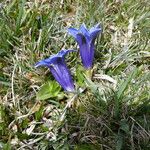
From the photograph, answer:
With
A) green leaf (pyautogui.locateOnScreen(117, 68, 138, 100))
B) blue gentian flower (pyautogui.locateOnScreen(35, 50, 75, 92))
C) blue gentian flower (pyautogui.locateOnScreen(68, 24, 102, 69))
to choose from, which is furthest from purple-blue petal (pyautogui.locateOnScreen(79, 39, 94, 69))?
green leaf (pyautogui.locateOnScreen(117, 68, 138, 100))

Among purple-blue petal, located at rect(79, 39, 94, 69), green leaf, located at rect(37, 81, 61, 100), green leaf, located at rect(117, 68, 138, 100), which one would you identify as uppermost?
purple-blue petal, located at rect(79, 39, 94, 69)

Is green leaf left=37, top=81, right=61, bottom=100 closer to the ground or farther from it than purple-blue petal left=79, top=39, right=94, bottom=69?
closer to the ground

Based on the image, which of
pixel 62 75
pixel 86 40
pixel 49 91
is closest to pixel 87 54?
pixel 86 40

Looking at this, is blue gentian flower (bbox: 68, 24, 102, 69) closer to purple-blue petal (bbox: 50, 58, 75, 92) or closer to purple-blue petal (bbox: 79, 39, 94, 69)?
purple-blue petal (bbox: 79, 39, 94, 69)

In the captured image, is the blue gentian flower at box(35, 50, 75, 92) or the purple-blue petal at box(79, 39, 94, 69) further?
the purple-blue petal at box(79, 39, 94, 69)

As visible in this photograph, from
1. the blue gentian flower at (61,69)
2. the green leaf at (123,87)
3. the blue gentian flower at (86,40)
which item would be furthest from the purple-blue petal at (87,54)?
the green leaf at (123,87)

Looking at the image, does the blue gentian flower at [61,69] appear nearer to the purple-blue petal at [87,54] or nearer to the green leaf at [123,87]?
the purple-blue petal at [87,54]

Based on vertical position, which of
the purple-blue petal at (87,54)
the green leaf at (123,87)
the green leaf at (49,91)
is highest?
the purple-blue petal at (87,54)
